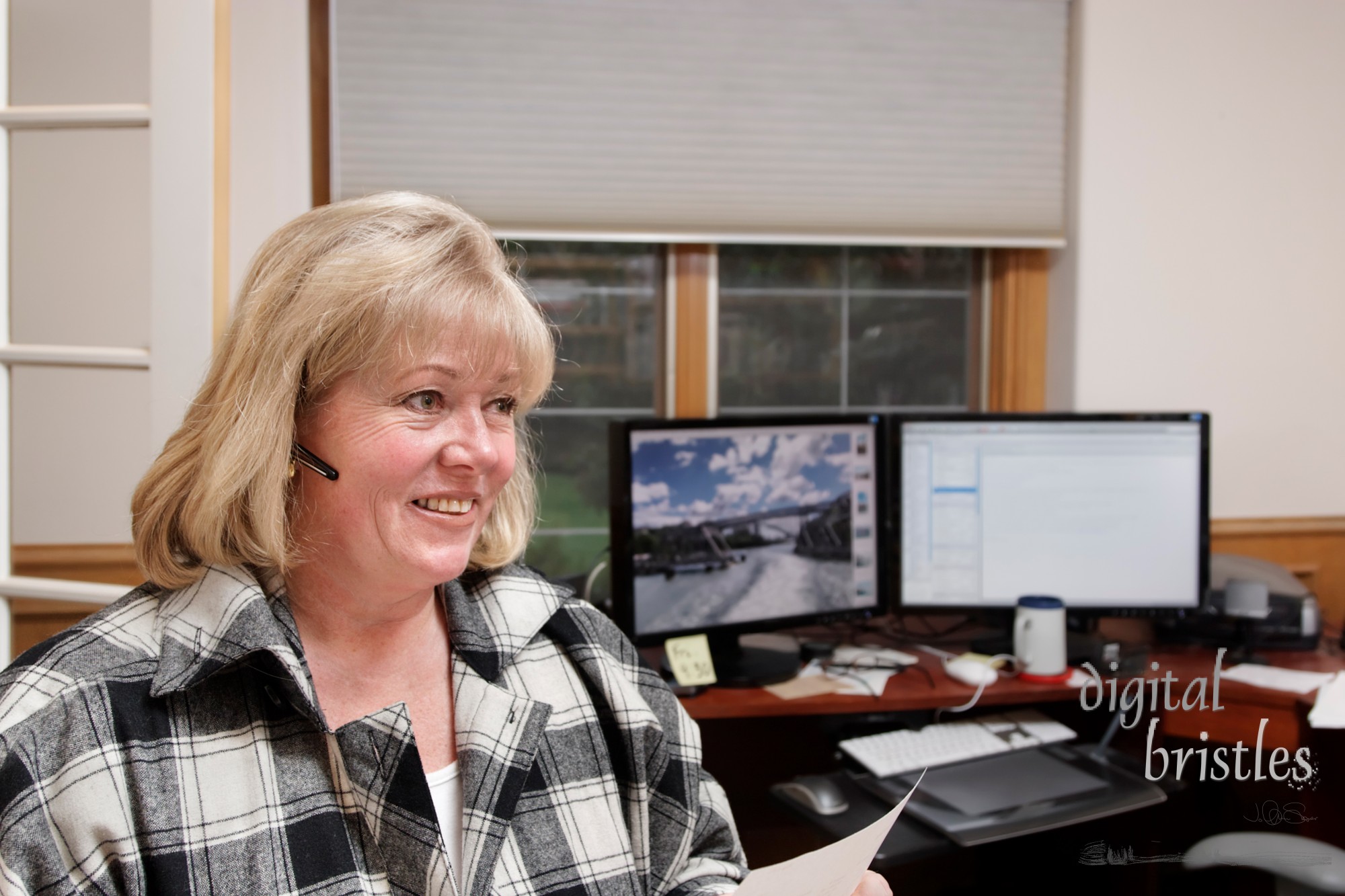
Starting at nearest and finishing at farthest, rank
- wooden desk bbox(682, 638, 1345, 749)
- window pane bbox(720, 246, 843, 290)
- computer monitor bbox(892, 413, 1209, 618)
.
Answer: wooden desk bbox(682, 638, 1345, 749) < computer monitor bbox(892, 413, 1209, 618) < window pane bbox(720, 246, 843, 290)

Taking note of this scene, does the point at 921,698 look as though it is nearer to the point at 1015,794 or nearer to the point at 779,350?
the point at 1015,794

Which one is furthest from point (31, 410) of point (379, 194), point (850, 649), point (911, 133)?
point (911, 133)

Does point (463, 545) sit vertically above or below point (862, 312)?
below

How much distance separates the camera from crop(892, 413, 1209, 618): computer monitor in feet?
6.59

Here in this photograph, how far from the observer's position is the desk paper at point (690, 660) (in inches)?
69.0

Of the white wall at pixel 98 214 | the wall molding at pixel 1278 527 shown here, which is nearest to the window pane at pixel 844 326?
the wall molding at pixel 1278 527

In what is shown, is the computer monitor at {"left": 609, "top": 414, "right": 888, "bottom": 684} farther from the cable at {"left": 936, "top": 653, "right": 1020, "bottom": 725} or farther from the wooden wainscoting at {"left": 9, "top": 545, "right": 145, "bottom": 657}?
the wooden wainscoting at {"left": 9, "top": 545, "right": 145, "bottom": 657}

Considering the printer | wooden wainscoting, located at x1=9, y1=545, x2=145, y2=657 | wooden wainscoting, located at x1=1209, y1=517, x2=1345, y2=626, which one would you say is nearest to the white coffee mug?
the printer

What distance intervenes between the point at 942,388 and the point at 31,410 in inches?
80.4

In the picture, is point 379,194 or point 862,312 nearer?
point 379,194

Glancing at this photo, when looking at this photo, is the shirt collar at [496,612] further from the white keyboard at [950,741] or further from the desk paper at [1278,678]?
the desk paper at [1278,678]

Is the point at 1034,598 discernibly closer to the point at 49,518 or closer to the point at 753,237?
the point at 753,237

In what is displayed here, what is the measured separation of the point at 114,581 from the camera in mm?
1962
